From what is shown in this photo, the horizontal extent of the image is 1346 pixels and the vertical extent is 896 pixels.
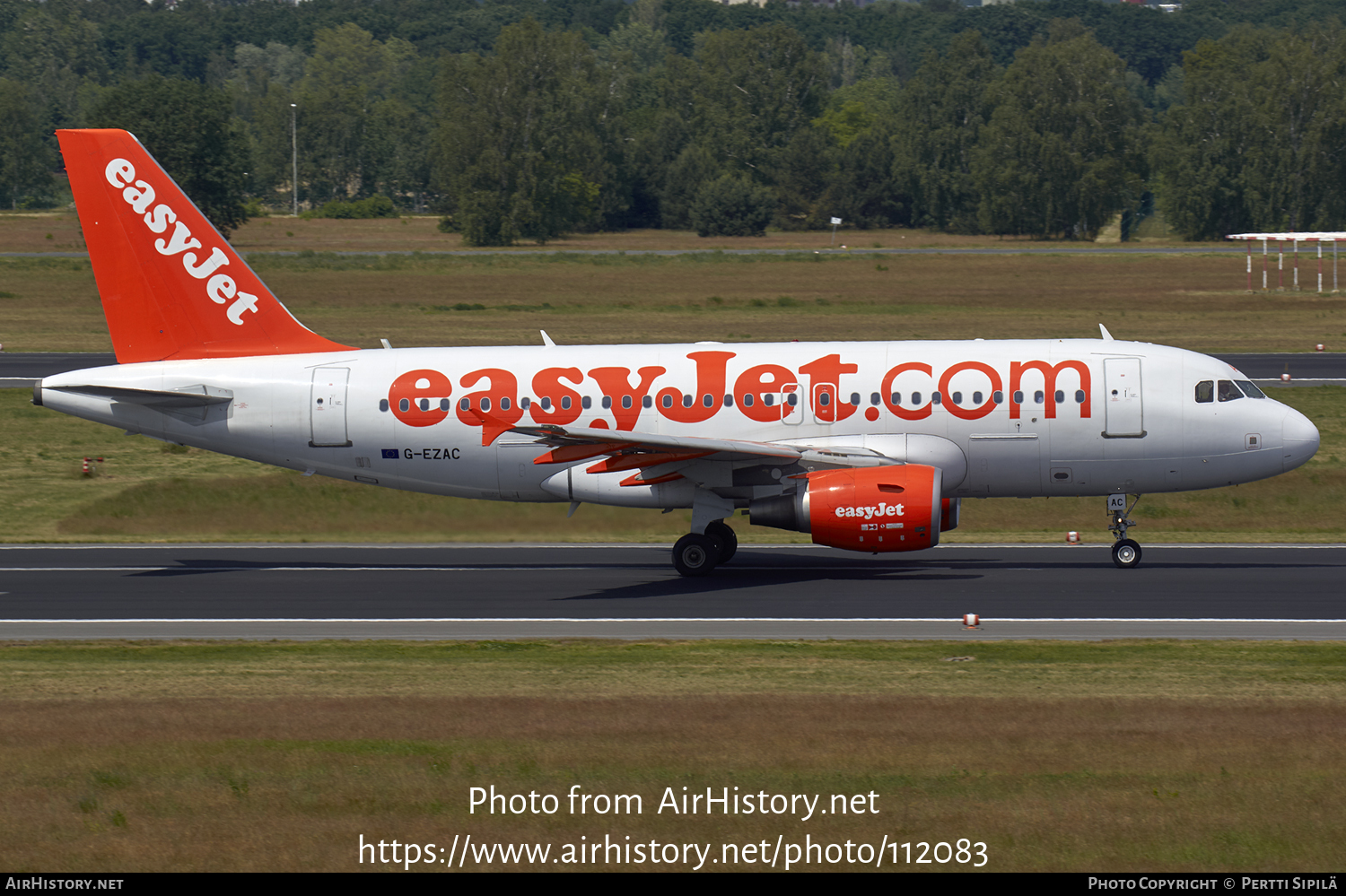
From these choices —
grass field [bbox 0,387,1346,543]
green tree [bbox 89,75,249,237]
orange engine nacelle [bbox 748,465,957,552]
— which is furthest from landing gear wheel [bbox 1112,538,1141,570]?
green tree [bbox 89,75,249,237]

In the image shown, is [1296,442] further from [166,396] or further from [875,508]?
[166,396]

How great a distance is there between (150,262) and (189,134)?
394ft

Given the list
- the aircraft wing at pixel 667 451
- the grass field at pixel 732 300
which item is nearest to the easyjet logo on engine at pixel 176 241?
the aircraft wing at pixel 667 451

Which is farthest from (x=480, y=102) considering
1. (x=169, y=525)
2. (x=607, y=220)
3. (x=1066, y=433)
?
(x=1066, y=433)

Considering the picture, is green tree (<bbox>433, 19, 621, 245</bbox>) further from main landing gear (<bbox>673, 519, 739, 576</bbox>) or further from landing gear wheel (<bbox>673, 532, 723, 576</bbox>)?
landing gear wheel (<bbox>673, 532, 723, 576</bbox>)

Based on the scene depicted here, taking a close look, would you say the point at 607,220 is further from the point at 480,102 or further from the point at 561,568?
the point at 561,568

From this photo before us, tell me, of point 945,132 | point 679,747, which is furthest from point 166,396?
point 945,132

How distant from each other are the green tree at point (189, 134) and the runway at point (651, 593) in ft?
378

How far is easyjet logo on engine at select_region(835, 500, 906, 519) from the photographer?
1169 inches

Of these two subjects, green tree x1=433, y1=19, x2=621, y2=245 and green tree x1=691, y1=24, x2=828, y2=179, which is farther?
green tree x1=691, y1=24, x2=828, y2=179

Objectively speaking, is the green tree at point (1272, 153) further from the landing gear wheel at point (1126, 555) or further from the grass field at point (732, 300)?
the landing gear wheel at point (1126, 555)

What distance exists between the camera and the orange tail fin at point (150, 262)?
33406 mm

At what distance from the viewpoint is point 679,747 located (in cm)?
1817

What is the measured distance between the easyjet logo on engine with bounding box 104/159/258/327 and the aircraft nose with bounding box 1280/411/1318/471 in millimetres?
22012
